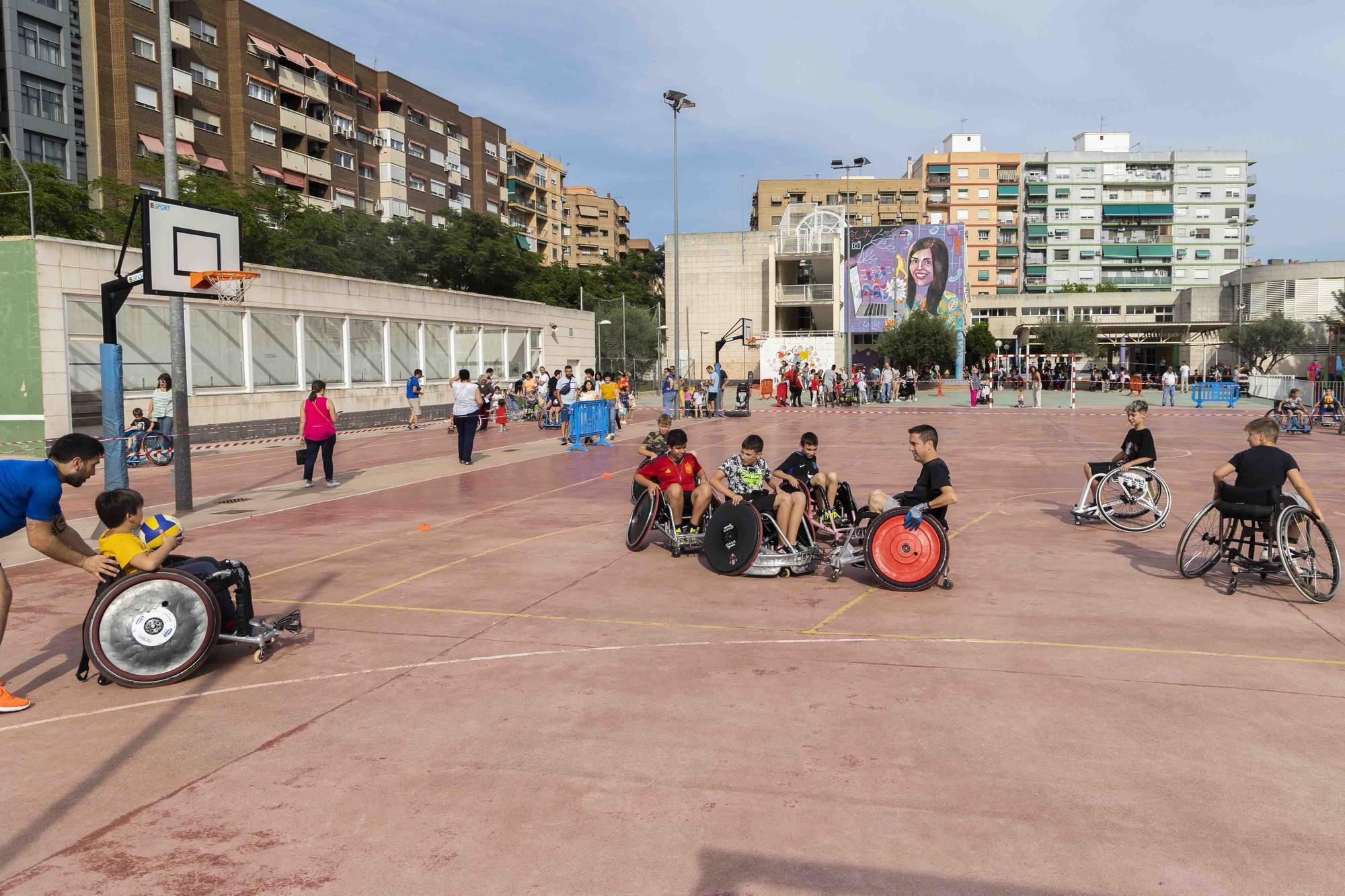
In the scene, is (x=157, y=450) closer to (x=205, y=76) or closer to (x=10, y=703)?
(x=10, y=703)

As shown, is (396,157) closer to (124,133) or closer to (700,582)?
(124,133)

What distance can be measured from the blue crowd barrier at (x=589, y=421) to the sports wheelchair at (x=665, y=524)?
40.1 ft

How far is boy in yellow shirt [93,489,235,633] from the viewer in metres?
6.07

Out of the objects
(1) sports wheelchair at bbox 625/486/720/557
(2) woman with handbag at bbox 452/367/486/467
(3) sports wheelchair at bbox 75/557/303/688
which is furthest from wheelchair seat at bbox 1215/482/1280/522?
(2) woman with handbag at bbox 452/367/486/467

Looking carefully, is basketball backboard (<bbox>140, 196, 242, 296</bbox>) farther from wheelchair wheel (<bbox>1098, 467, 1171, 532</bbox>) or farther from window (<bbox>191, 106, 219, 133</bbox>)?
window (<bbox>191, 106, 219, 133</bbox>)

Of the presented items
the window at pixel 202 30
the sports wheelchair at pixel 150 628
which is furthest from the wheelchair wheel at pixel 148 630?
the window at pixel 202 30

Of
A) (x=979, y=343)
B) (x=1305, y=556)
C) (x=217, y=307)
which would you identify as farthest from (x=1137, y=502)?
(x=979, y=343)

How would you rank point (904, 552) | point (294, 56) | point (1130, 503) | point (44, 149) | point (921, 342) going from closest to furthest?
1. point (904, 552)
2. point (1130, 503)
3. point (44, 149)
4. point (294, 56)
5. point (921, 342)

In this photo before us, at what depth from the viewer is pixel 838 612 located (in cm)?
771

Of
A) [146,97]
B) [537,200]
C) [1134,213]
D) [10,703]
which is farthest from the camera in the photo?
[1134,213]

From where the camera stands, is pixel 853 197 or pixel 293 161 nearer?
pixel 293 161

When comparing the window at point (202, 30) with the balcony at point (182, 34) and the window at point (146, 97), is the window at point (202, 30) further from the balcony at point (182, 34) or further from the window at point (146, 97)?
the window at point (146, 97)

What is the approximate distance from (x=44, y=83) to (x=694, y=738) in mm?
54210

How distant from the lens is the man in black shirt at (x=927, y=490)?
332 inches
